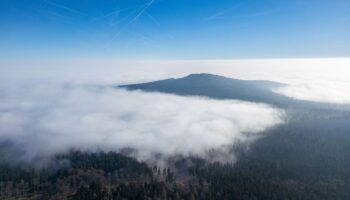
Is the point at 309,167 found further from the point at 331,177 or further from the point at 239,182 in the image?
the point at 239,182

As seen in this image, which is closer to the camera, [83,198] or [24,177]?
[83,198]

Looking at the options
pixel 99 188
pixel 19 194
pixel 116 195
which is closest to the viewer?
pixel 116 195

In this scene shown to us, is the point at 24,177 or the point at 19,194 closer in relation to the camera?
the point at 19,194

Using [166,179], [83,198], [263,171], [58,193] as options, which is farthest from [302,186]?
[58,193]

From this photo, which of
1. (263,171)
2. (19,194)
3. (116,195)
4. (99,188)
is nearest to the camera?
(116,195)

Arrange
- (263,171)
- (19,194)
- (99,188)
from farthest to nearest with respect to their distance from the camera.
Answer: (263,171)
(19,194)
(99,188)

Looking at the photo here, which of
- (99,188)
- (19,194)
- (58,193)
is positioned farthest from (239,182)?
(19,194)

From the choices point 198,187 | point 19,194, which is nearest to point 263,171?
point 198,187

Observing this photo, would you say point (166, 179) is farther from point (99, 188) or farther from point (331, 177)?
point (331, 177)

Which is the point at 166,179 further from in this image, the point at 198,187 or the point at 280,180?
the point at 280,180
